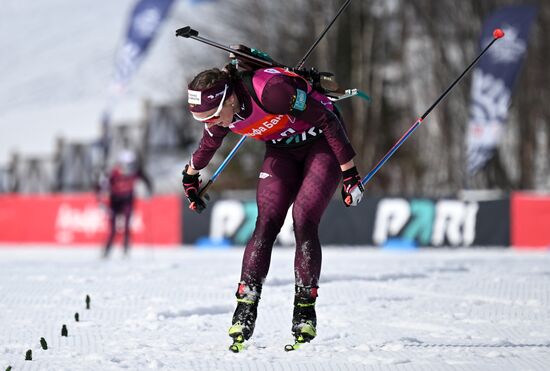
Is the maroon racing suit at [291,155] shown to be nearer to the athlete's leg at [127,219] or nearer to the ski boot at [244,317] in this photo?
the ski boot at [244,317]

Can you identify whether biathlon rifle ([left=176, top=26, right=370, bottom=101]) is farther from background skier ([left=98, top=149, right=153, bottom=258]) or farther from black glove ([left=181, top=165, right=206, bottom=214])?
background skier ([left=98, top=149, right=153, bottom=258])

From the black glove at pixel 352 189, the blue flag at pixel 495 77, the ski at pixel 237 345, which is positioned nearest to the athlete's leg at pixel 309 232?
the black glove at pixel 352 189

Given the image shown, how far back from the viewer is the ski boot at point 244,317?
493 cm

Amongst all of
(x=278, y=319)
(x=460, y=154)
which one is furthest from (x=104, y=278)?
(x=460, y=154)

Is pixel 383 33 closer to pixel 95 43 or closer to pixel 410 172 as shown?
pixel 410 172

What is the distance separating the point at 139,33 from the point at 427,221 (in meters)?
A: 6.23

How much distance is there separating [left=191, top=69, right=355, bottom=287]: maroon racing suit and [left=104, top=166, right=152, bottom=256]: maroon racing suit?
8.95m

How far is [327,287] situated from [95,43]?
95.2m

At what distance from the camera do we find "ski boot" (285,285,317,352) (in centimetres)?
497

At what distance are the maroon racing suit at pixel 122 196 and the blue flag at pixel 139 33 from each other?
3.18m

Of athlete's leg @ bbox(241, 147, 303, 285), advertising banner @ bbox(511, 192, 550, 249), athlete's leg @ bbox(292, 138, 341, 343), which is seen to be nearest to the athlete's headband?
athlete's leg @ bbox(241, 147, 303, 285)

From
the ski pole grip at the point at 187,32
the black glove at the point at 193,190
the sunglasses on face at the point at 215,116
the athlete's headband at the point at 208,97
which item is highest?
the ski pole grip at the point at 187,32

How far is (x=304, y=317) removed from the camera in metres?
5.03

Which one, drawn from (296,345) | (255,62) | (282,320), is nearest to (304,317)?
(296,345)
